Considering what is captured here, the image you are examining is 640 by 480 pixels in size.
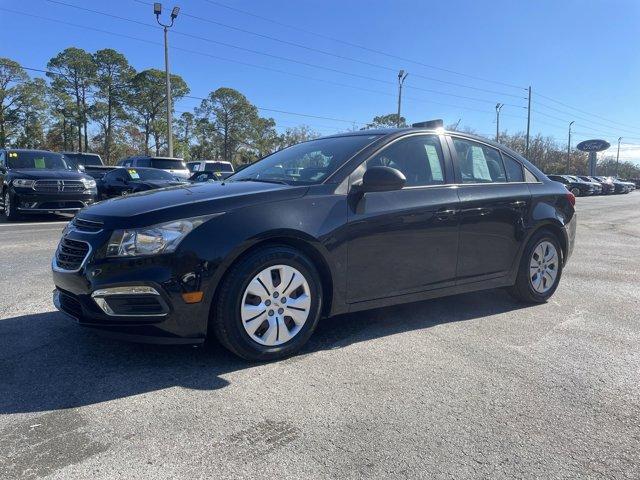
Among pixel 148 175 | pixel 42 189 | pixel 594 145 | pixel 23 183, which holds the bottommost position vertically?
pixel 42 189

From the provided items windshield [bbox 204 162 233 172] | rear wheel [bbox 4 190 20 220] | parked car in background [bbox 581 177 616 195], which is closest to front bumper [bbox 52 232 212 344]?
rear wheel [bbox 4 190 20 220]

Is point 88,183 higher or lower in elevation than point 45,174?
lower

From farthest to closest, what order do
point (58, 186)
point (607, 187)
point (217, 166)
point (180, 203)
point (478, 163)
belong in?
point (607, 187), point (217, 166), point (58, 186), point (478, 163), point (180, 203)

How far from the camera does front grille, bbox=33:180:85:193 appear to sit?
10.9 meters

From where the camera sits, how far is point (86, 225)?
130 inches

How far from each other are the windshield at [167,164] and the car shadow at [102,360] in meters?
16.1

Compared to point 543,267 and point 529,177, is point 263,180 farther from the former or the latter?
point 543,267

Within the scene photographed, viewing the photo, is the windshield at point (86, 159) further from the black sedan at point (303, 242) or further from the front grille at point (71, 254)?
the front grille at point (71, 254)

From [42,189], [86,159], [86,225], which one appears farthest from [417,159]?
[86,159]

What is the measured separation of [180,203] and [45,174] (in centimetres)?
941

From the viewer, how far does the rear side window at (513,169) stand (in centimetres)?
486

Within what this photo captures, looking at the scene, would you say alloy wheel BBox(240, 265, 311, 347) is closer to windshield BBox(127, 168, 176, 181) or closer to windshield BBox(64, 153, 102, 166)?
windshield BBox(127, 168, 176, 181)

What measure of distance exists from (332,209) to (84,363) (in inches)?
74.9

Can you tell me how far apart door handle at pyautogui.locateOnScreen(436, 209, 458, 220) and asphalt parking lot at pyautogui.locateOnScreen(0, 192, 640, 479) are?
35.7 inches
